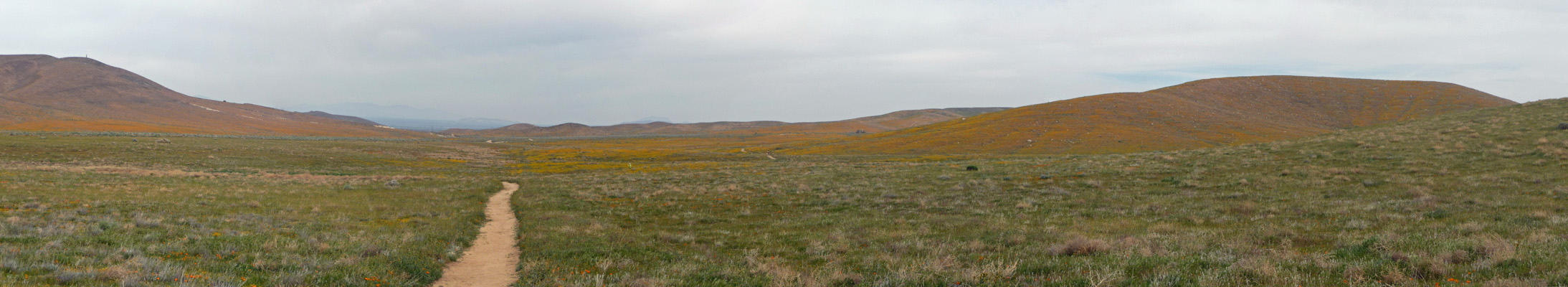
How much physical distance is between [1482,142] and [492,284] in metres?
41.6

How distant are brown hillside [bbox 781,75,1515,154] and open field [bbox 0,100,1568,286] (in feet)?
127

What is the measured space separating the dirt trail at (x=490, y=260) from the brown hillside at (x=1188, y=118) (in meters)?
62.7

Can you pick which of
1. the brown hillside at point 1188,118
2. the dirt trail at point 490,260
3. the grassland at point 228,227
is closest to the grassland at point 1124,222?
the dirt trail at point 490,260

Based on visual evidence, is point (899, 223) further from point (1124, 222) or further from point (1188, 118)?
point (1188, 118)

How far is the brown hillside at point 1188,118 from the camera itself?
74188mm

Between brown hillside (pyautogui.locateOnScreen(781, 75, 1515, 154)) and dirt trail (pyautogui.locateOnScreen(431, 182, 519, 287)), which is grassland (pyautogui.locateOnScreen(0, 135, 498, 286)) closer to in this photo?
dirt trail (pyautogui.locateOnScreen(431, 182, 519, 287))

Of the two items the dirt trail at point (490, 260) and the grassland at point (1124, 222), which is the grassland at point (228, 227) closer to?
the dirt trail at point (490, 260)

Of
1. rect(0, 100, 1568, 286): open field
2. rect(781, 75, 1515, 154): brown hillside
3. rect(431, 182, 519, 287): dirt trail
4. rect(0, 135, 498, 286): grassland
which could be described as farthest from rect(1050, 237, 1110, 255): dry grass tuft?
rect(781, 75, 1515, 154): brown hillside

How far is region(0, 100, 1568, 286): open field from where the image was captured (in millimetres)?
8422

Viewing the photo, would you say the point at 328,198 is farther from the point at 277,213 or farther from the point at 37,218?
the point at 37,218

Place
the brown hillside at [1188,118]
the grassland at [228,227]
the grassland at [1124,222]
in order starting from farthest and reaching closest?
the brown hillside at [1188,118] → the grassland at [228,227] → the grassland at [1124,222]

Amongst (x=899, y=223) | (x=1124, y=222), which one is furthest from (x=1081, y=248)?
(x=899, y=223)

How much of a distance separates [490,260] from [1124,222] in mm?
16005

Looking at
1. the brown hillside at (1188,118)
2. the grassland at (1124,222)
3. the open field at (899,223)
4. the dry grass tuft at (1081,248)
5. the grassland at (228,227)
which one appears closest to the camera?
the grassland at (1124,222)
